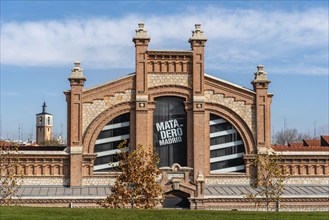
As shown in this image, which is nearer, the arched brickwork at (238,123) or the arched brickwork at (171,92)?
the arched brickwork at (171,92)

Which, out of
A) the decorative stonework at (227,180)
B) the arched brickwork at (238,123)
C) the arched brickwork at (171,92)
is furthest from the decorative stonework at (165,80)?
Answer: the decorative stonework at (227,180)

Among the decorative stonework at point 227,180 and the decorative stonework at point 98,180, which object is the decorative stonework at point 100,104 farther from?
the decorative stonework at point 227,180

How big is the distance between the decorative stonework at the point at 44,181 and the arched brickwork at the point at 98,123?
2.70 metres

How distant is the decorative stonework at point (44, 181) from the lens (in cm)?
3947

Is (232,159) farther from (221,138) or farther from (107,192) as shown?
(107,192)

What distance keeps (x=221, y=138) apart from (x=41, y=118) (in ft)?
361

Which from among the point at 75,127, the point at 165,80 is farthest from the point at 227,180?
the point at 75,127

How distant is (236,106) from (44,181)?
51.5 feet

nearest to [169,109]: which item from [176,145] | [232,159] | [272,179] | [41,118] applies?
[176,145]

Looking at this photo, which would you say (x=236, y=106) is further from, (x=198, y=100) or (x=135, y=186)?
(x=135, y=186)

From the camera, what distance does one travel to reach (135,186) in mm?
33844

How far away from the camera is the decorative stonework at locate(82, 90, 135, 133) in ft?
131

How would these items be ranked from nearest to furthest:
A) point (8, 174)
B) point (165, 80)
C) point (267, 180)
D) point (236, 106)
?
point (8, 174) → point (267, 180) → point (165, 80) → point (236, 106)

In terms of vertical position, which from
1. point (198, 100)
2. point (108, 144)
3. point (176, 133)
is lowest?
point (108, 144)
